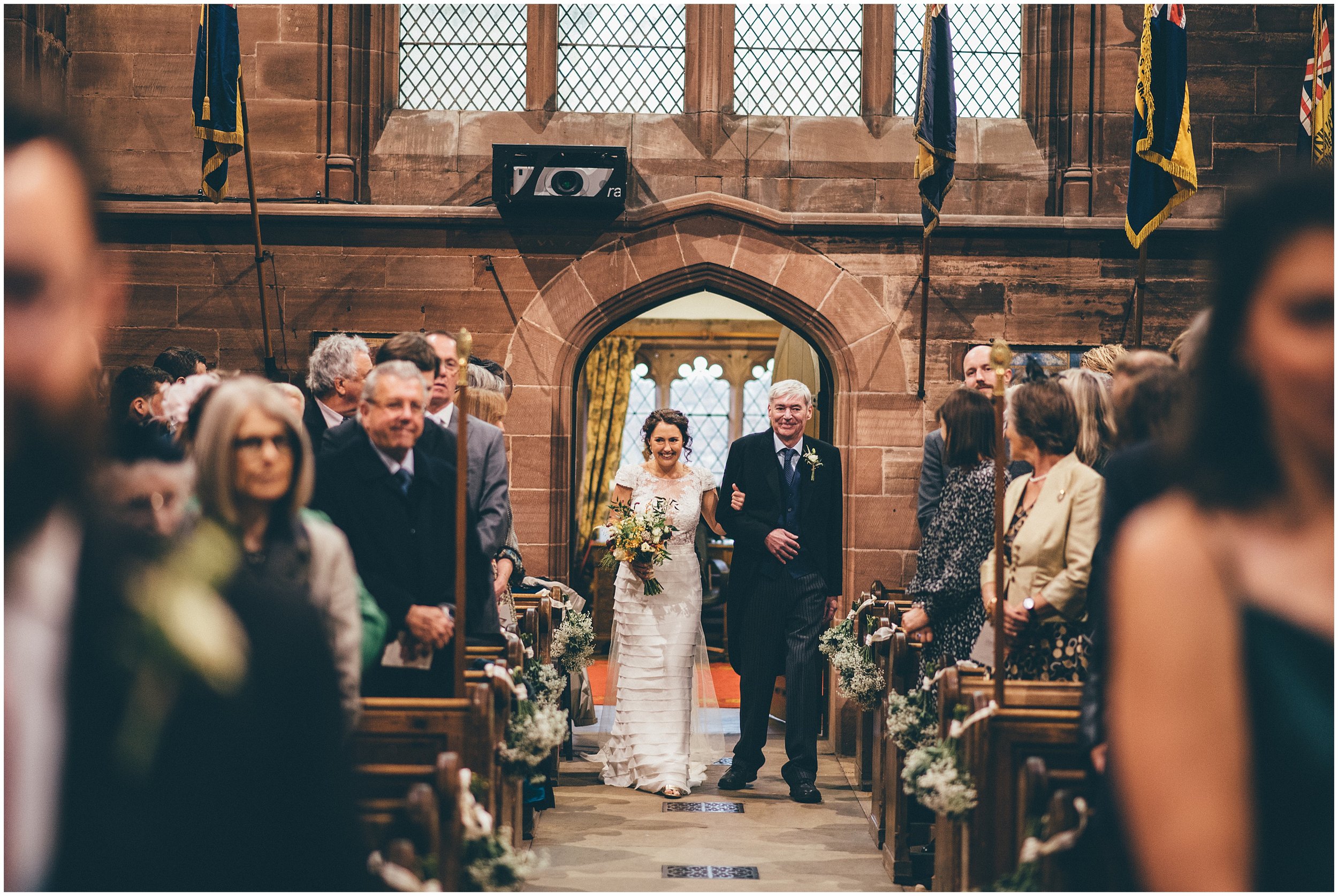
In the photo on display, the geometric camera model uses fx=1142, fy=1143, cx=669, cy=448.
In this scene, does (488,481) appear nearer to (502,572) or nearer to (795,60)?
(502,572)

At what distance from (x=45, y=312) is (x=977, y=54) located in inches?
309

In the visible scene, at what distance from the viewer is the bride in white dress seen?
593 cm

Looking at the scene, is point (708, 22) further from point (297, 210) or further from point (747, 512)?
point (747, 512)

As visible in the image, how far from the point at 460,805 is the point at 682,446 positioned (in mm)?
3594

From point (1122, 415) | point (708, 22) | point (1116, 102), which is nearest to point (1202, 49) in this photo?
point (1116, 102)

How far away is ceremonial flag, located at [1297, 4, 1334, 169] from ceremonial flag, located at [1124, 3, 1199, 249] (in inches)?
24.7

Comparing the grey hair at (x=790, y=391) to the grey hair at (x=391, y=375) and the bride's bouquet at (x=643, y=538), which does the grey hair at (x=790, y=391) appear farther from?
the grey hair at (x=391, y=375)

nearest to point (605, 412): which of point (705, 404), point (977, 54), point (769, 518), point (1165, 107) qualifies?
point (705, 404)

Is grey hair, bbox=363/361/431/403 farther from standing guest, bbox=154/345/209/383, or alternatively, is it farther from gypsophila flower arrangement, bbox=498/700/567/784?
standing guest, bbox=154/345/209/383

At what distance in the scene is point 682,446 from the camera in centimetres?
616

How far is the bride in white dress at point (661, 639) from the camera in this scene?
593cm

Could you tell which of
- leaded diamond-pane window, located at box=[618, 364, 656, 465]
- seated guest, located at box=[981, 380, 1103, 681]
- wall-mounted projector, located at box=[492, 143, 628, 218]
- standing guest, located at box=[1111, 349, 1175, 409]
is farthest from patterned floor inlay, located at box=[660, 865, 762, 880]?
leaded diamond-pane window, located at box=[618, 364, 656, 465]

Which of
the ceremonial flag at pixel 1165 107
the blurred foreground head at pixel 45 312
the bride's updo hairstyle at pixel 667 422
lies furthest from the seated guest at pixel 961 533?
the blurred foreground head at pixel 45 312

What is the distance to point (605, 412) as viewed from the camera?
13.1 metres
